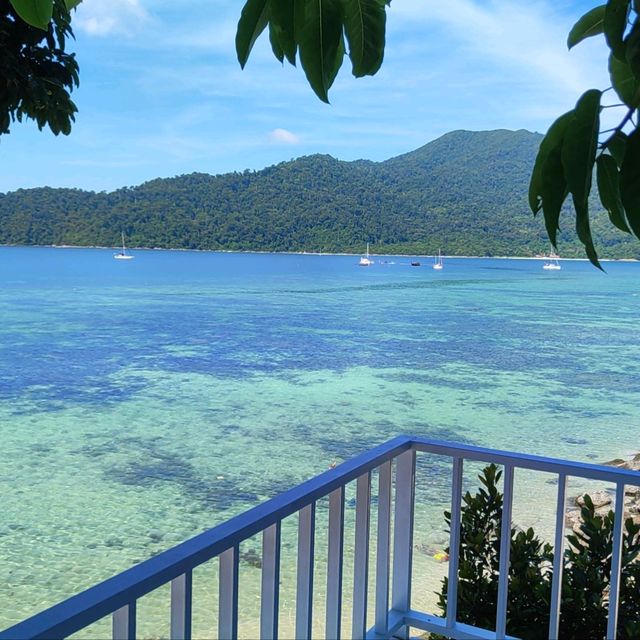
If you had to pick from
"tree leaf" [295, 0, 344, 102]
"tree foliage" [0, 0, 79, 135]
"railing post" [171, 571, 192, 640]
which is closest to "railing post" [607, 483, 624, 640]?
"railing post" [171, 571, 192, 640]

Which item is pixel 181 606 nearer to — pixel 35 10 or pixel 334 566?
pixel 334 566

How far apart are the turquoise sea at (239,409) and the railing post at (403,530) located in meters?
3.44

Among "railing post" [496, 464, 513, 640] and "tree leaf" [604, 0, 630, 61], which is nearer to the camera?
"tree leaf" [604, 0, 630, 61]

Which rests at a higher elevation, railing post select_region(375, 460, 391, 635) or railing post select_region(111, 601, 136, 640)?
railing post select_region(111, 601, 136, 640)

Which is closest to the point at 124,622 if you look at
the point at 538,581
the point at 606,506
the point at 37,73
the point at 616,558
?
the point at 616,558

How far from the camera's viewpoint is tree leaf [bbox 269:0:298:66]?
49cm

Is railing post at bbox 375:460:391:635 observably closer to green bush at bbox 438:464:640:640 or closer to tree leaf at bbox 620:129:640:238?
green bush at bbox 438:464:640:640

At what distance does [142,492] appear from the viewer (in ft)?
29.4

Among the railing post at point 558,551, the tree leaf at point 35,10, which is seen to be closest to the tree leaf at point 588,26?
the tree leaf at point 35,10

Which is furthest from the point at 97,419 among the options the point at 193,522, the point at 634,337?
the point at 634,337

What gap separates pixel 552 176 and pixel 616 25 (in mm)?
106

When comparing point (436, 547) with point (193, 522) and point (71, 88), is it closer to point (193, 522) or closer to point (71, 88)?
point (193, 522)

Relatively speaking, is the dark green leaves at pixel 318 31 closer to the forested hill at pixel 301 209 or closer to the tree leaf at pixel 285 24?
the tree leaf at pixel 285 24

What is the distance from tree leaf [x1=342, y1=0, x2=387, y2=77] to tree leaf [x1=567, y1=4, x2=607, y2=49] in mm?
148
